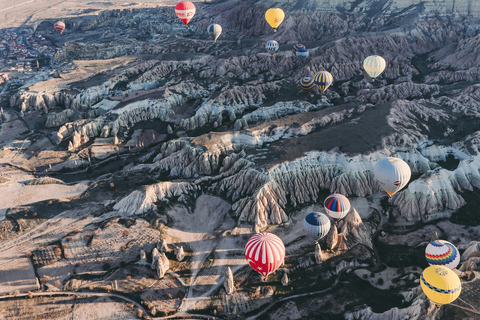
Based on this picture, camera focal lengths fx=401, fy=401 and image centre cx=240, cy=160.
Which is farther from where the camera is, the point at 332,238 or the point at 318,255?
the point at 332,238

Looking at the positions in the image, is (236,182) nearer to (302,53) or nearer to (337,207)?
(337,207)

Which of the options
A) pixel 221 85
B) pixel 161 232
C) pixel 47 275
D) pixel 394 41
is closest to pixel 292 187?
pixel 161 232

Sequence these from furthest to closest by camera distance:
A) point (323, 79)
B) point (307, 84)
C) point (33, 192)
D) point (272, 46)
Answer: point (272, 46) → point (307, 84) → point (323, 79) → point (33, 192)

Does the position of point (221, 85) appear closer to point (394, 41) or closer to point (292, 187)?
point (292, 187)

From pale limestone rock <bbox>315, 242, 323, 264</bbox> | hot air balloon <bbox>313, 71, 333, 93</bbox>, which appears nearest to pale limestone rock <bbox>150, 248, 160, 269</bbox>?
pale limestone rock <bbox>315, 242, 323, 264</bbox>

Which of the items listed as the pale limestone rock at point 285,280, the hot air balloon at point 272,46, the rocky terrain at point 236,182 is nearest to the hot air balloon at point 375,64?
the rocky terrain at point 236,182

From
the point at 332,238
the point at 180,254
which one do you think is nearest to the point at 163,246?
the point at 180,254
